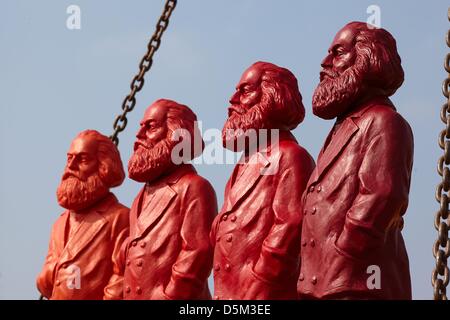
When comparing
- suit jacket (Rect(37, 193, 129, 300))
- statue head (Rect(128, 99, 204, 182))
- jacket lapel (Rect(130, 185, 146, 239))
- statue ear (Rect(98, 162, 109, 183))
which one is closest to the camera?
jacket lapel (Rect(130, 185, 146, 239))

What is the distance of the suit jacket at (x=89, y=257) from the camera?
745 centimetres

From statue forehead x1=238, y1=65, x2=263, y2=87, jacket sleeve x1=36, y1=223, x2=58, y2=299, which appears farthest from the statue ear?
statue forehead x1=238, y1=65, x2=263, y2=87

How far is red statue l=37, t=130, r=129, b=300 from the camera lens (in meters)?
7.47

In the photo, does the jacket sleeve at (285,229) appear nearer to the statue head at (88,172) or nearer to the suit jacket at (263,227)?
the suit jacket at (263,227)

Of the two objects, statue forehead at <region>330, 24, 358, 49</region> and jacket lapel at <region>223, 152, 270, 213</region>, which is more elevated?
statue forehead at <region>330, 24, 358, 49</region>

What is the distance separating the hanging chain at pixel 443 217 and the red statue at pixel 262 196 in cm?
80

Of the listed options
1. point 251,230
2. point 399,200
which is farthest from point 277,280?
point 399,200

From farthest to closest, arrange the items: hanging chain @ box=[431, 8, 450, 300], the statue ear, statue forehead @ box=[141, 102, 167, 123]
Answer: the statue ear → statue forehead @ box=[141, 102, 167, 123] → hanging chain @ box=[431, 8, 450, 300]

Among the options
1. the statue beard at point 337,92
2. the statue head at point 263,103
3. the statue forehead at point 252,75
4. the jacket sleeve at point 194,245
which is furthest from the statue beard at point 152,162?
the statue beard at point 337,92

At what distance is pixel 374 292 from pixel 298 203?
789 millimetres

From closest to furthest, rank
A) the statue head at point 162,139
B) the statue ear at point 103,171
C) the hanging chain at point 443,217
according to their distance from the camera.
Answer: the hanging chain at point 443,217 < the statue head at point 162,139 < the statue ear at point 103,171

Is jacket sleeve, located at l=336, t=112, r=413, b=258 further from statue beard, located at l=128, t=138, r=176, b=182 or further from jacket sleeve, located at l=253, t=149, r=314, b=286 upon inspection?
statue beard, located at l=128, t=138, r=176, b=182

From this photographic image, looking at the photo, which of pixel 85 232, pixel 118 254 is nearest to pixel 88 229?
pixel 85 232
